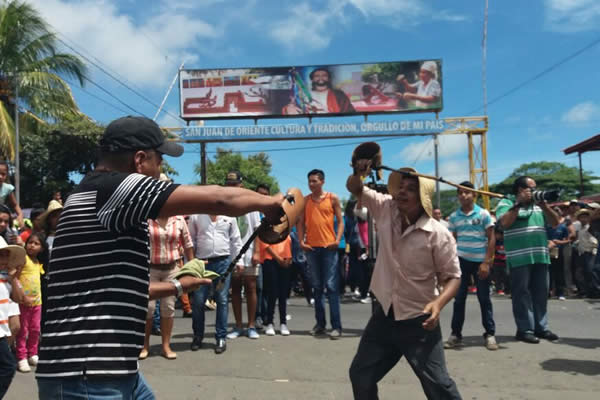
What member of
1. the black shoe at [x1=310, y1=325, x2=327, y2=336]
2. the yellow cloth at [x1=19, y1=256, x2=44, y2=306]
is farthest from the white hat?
the yellow cloth at [x1=19, y1=256, x2=44, y2=306]

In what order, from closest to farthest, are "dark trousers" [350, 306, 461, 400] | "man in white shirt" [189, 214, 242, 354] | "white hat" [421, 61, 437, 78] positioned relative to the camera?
"dark trousers" [350, 306, 461, 400] < "man in white shirt" [189, 214, 242, 354] < "white hat" [421, 61, 437, 78]

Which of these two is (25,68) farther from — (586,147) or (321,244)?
(586,147)

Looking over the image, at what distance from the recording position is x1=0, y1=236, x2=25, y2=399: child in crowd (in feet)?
11.2

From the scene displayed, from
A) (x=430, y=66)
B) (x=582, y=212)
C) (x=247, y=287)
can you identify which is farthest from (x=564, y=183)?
(x=247, y=287)

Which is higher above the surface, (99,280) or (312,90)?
(312,90)

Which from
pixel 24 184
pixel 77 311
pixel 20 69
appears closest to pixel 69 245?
pixel 77 311

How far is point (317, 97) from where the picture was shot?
997 inches

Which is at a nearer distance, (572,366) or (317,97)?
(572,366)

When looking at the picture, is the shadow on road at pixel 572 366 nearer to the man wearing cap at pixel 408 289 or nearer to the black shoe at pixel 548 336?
the black shoe at pixel 548 336

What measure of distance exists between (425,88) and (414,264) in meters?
23.6

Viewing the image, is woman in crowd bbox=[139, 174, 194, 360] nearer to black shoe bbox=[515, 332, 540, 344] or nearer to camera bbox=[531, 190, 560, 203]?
camera bbox=[531, 190, 560, 203]

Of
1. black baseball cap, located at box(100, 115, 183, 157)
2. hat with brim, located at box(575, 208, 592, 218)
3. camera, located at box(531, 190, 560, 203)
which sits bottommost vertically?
hat with brim, located at box(575, 208, 592, 218)

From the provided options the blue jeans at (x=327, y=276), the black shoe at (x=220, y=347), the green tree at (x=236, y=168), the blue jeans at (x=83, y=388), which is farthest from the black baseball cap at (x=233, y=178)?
the green tree at (x=236, y=168)

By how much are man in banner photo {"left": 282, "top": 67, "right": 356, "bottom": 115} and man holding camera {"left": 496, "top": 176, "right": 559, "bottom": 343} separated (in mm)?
19432
